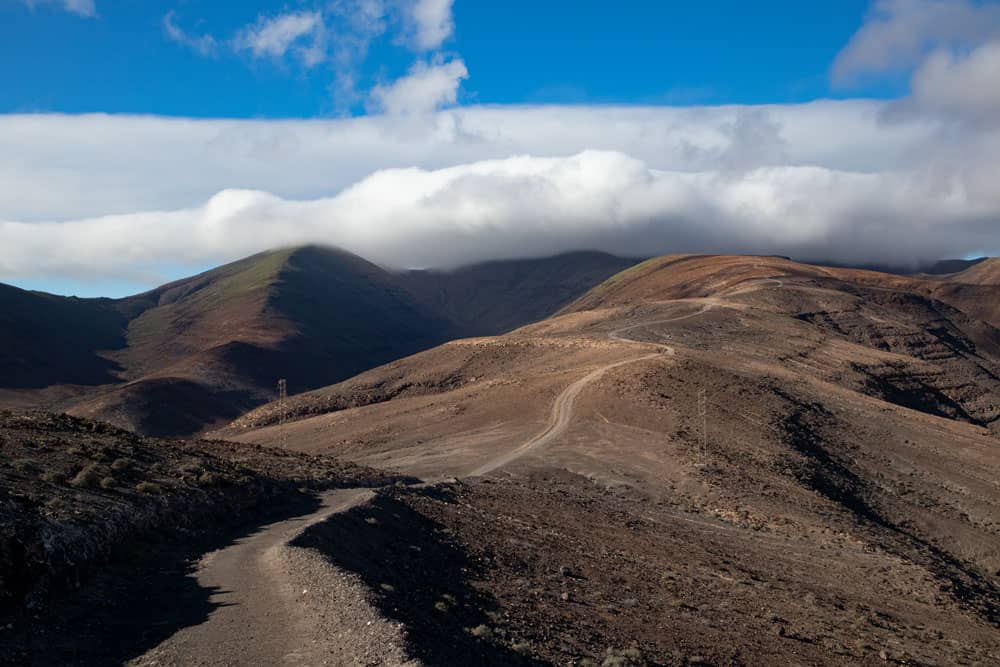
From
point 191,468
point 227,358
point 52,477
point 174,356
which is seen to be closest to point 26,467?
point 52,477

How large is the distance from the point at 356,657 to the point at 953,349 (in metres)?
100

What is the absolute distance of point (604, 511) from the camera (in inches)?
1238

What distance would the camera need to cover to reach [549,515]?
1120 inches

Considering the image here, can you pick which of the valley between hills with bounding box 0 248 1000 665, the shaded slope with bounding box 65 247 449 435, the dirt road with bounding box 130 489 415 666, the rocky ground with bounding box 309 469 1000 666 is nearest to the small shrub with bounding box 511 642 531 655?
the rocky ground with bounding box 309 469 1000 666

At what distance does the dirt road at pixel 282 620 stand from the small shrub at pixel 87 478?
3.41 m

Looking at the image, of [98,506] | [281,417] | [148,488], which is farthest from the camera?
[281,417]

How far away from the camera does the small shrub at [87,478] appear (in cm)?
1759

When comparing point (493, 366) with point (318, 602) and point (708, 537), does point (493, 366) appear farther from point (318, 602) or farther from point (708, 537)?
point (318, 602)

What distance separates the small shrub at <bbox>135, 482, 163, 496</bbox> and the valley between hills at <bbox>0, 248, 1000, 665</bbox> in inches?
2.2

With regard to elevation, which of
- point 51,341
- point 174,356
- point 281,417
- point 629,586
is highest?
point 51,341

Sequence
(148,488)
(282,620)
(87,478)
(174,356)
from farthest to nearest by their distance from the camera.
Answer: (174,356) < (148,488) < (87,478) < (282,620)

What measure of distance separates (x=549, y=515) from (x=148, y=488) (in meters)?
14.2

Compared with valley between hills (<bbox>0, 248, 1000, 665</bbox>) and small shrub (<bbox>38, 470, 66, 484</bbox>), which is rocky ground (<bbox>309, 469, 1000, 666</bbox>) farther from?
small shrub (<bbox>38, 470, 66, 484</bbox>)

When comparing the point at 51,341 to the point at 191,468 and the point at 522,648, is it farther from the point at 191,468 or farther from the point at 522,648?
the point at 522,648
